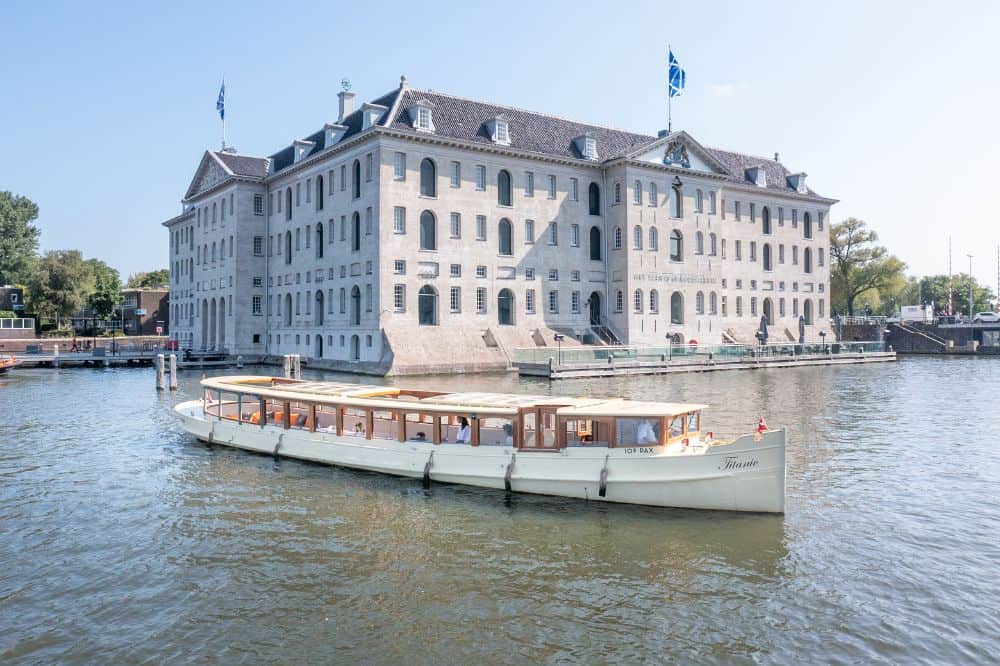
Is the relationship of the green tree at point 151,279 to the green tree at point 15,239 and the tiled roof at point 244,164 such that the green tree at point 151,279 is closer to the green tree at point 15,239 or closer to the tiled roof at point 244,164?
the green tree at point 15,239

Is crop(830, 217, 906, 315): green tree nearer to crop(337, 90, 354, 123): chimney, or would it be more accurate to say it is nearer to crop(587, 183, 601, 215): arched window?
crop(587, 183, 601, 215): arched window

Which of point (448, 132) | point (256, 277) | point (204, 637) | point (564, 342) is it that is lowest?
point (204, 637)

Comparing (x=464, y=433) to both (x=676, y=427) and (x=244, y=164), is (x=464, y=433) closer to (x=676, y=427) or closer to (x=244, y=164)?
(x=676, y=427)

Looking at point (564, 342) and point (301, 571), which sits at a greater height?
point (564, 342)

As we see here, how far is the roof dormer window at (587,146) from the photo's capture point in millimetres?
72556

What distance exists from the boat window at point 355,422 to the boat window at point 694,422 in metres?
9.39

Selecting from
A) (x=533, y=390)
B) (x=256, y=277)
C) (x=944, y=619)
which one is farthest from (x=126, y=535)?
(x=256, y=277)

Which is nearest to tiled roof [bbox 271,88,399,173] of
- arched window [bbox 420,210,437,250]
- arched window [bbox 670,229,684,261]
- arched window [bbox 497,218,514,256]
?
arched window [bbox 420,210,437,250]

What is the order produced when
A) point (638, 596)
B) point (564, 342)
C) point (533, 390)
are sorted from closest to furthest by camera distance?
point (638, 596), point (533, 390), point (564, 342)

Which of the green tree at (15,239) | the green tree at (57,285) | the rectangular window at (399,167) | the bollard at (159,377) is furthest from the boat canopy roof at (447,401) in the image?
the green tree at (15,239)

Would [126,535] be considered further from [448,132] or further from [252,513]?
[448,132]

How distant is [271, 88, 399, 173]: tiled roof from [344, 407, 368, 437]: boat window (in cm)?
4055

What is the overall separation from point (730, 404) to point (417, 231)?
30722 millimetres

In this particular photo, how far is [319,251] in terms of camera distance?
69000mm
